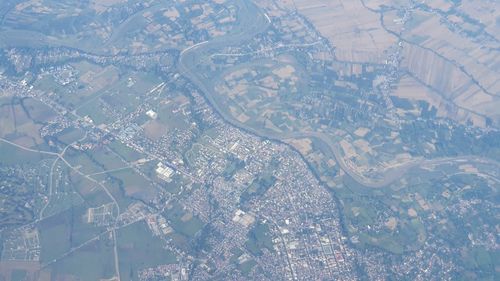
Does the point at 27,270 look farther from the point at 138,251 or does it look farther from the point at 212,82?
the point at 212,82

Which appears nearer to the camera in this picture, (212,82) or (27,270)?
(27,270)

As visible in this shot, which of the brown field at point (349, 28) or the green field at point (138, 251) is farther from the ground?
the brown field at point (349, 28)

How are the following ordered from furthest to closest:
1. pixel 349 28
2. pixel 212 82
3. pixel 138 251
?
pixel 349 28 < pixel 212 82 < pixel 138 251

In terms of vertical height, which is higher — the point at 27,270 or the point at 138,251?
the point at 27,270

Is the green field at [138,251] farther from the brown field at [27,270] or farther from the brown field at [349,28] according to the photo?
the brown field at [349,28]

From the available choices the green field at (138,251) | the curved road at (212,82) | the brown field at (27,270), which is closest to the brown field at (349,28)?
the curved road at (212,82)

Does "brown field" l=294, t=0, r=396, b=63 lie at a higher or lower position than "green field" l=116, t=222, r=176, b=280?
higher

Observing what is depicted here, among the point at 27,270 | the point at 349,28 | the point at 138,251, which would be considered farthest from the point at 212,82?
the point at 27,270

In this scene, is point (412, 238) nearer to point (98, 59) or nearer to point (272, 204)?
point (272, 204)

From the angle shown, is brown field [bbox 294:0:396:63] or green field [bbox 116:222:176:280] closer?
green field [bbox 116:222:176:280]

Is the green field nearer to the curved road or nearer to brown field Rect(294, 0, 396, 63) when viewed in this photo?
the curved road

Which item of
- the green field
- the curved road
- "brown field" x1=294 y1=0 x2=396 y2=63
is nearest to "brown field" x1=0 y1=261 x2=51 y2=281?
the green field

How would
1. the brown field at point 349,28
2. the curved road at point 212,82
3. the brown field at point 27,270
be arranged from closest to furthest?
the brown field at point 27,270
the curved road at point 212,82
the brown field at point 349,28
